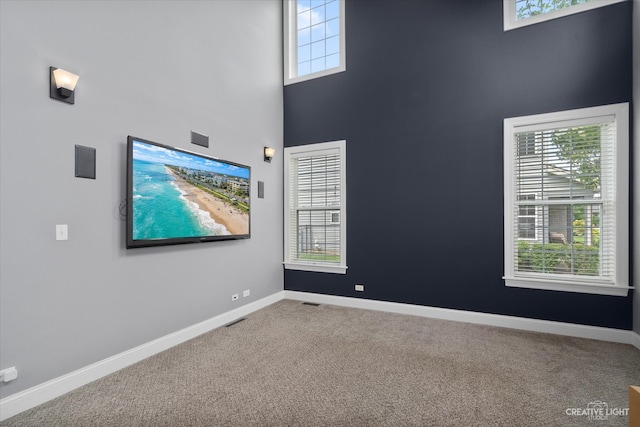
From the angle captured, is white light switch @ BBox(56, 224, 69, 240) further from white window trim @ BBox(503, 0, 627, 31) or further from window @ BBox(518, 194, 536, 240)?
white window trim @ BBox(503, 0, 627, 31)

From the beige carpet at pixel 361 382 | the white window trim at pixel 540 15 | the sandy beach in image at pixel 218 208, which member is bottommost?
the beige carpet at pixel 361 382

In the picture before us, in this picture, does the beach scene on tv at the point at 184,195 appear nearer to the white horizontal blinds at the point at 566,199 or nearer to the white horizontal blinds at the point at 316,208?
the white horizontal blinds at the point at 316,208

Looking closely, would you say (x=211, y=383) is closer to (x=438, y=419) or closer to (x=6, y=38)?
(x=438, y=419)

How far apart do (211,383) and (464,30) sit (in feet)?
14.9

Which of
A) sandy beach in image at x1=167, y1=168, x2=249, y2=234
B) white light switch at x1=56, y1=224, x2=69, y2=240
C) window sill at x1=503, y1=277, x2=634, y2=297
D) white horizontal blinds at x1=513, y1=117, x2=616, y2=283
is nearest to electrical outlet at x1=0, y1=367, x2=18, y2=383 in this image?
white light switch at x1=56, y1=224, x2=69, y2=240

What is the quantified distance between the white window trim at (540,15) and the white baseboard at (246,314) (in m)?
3.26

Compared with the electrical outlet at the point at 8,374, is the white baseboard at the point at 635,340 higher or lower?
lower

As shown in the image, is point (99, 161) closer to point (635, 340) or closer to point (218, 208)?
point (218, 208)

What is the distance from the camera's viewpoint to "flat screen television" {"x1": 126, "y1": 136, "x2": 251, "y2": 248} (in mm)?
2680

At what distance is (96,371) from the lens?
2.43 m

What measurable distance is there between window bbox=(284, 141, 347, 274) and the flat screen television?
3.41 feet

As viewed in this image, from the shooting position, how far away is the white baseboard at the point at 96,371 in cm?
200

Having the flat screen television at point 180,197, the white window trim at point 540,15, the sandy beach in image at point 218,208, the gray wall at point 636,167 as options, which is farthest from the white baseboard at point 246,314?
the white window trim at point 540,15

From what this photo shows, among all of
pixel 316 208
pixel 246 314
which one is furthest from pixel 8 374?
pixel 316 208
